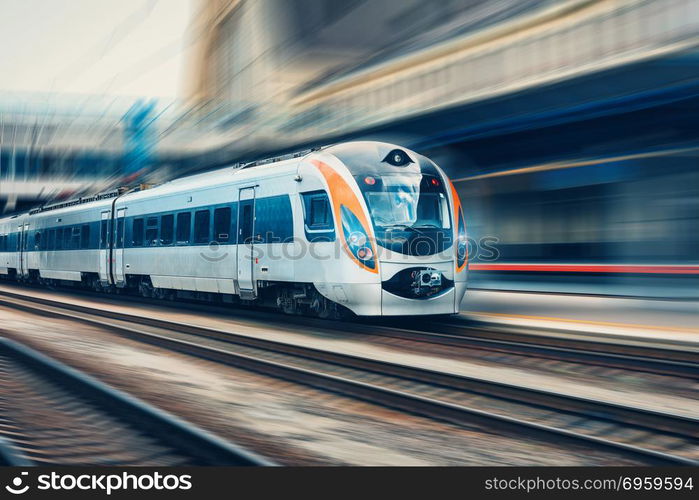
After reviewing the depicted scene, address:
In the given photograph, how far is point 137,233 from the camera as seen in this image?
17.4m

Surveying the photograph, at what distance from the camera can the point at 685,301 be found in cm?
1227

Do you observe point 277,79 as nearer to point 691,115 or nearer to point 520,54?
point 520,54

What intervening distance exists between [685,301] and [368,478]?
10.3 meters

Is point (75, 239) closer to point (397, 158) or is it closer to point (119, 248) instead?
point (119, 248)

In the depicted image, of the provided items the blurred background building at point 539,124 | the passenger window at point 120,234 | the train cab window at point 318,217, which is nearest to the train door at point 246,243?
the train cab window at point 318,217

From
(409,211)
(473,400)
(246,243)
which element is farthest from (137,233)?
(473,400)

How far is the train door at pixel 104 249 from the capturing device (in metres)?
19.4

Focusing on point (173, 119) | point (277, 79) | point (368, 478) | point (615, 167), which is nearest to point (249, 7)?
point (277, 79)

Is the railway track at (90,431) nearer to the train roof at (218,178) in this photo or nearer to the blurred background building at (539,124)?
the train roof at (218,178)

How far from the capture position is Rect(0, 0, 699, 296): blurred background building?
1264 centimetres

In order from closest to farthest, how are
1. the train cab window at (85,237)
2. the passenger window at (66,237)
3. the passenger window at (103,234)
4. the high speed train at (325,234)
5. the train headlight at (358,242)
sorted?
the train headlight at (358,242)
the high speed train at (325,234)
the passenger window at (103,234)
the train cab window at (85,237)
the passenger window at (66,237)

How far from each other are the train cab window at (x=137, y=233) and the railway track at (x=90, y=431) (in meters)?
10.5

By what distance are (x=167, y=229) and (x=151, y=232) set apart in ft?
3.19

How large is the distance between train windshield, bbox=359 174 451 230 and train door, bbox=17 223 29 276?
66.2ft
